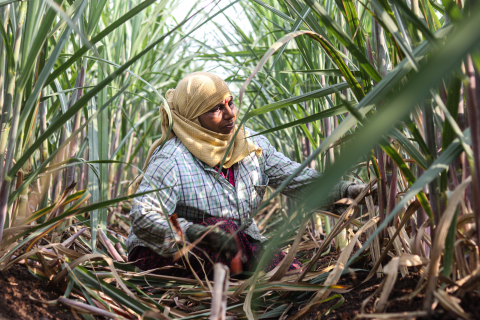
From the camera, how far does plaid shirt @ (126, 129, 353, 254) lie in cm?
103

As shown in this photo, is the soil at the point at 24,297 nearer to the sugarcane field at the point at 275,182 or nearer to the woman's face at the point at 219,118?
the sugarcane field at the point at 275,182

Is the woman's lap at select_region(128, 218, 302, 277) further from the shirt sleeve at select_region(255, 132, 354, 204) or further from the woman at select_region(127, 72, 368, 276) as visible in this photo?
the shirt sleeve at select_region(255, 132, 354, 204)

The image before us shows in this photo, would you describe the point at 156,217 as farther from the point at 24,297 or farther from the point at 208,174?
the point at 24,297

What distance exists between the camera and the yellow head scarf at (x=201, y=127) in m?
1.23

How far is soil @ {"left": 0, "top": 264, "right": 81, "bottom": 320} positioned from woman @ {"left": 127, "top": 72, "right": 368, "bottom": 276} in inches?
13.5

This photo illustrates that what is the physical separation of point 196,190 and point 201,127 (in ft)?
0.65

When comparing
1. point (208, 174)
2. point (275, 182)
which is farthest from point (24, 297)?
point (275, 182)

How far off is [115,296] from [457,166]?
22.5 inches

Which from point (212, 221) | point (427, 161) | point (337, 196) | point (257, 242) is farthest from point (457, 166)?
point (257, 242)

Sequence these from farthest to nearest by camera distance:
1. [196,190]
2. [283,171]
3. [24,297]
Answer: [283,171]
[196,190]
[24,297]

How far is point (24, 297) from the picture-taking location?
652 mm

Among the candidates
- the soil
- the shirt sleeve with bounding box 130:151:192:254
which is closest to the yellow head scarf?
the shirt sleeve with bounding box 130:151:192:254

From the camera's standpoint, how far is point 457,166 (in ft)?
1.86

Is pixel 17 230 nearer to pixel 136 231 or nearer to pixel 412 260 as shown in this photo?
pixel 136 231
